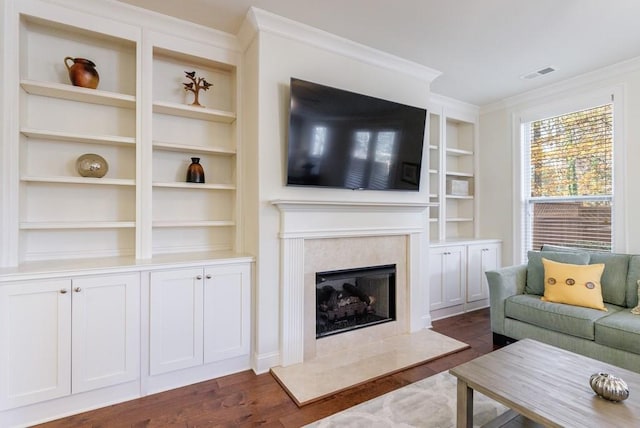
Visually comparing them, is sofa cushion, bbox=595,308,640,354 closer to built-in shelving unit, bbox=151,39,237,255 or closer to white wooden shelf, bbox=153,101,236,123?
built-in shelving unit, bbox=151,39,237,255

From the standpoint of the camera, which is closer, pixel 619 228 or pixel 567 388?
pixel 567 388

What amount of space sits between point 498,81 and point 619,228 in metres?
2.02

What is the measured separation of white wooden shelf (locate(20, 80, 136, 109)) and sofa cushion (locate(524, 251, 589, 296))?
392 cm

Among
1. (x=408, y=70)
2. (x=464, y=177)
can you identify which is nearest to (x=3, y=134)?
(x=408, y=70)

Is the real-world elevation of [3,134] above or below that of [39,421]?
above

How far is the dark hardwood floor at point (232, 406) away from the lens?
1901 mm

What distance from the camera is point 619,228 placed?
3201 millimetres

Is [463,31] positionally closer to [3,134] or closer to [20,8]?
[20,8]

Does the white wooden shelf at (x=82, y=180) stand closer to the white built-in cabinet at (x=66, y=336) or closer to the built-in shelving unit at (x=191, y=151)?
the built-in shelving unit at (x=191, y=151)

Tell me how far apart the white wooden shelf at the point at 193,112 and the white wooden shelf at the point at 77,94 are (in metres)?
0.20

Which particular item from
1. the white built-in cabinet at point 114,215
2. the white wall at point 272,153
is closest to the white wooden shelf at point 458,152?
the white wall at point 272,153

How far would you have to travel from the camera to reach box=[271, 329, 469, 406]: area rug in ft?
7.30

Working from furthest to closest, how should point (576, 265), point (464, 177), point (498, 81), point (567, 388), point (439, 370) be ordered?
point (464, 177), point (498, 81), point (576, 265), point (439, 370), point (567, 388)

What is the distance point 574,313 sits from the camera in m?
2.48
